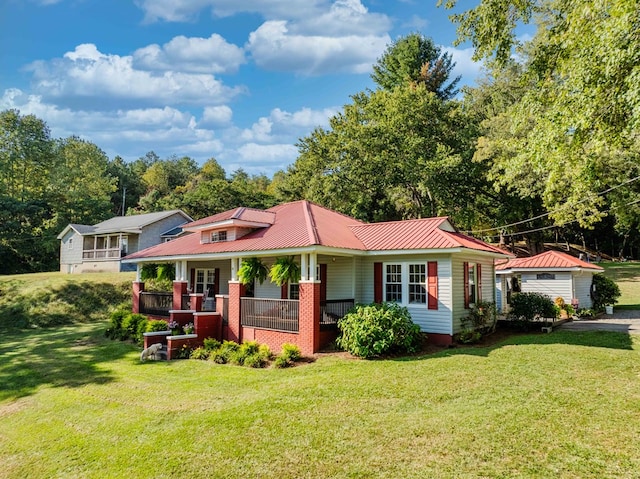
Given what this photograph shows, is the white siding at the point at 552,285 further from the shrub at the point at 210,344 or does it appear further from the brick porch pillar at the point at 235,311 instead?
the shrub at the point at 210,344

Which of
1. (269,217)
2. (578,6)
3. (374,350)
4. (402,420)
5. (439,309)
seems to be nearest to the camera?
(402,420)

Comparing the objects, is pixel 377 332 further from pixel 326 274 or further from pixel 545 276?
pixel 545 276

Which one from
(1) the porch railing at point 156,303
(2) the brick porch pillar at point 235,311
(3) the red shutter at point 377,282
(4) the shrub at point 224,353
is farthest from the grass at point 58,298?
(3) the red shutter at point 377,282

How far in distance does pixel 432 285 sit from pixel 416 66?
30.6 metres

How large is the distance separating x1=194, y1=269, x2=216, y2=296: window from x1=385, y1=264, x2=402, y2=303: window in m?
8.94

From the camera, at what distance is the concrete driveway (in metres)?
14.4

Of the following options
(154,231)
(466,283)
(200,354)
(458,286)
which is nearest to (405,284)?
(458,286)

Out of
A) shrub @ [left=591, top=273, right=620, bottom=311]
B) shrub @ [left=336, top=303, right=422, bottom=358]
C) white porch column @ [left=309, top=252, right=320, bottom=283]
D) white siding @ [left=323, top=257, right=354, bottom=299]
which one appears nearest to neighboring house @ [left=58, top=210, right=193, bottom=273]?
white siding @ [left=323, top=257, right=354, bottom=299]

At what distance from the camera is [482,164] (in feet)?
96.6

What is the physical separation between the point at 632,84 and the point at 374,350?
25.9 feet

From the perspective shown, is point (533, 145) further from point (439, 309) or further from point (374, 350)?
point (374, 350)

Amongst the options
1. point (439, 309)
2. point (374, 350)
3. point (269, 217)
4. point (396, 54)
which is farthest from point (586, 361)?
point (396, 54)

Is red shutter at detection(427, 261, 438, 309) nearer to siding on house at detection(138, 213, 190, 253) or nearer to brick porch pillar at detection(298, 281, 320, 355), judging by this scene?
brick porch pillar at detection(298, 281, 320, 355)

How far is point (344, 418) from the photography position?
660cm
